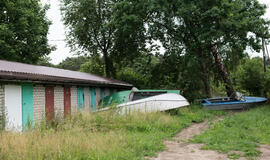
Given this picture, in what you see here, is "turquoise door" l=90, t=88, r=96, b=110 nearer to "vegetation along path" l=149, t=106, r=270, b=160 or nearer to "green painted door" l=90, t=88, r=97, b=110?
"green painted door" l=90, t=88, r=97, b=110

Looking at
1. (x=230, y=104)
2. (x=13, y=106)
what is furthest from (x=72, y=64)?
(x=13, y=106)

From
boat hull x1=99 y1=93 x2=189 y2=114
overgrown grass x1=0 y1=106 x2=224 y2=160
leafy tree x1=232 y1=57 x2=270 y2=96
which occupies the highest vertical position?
leafy tree x1=232 y1=57 x2=270 y2=96

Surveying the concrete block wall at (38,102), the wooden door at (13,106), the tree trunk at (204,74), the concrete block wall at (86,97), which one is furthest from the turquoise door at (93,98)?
the tree trunk at (204,74)

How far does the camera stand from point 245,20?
1697 cm

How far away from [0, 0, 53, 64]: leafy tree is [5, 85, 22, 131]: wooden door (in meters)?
11.9

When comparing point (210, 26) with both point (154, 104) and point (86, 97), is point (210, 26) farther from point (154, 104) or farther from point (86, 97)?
point (86, 97)

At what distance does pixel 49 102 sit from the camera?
10977 mm

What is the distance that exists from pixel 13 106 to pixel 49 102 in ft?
7.89

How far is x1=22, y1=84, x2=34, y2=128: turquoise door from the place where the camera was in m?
9.16

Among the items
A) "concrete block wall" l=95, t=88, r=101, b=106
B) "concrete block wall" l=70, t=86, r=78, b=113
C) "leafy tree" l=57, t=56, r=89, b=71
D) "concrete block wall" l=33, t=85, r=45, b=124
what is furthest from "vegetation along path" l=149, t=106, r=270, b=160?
"leafy tree" l=57, t=56, r=89, b=71

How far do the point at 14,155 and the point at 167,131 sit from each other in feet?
18.6

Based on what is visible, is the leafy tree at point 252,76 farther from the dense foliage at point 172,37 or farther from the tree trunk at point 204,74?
the tree trunk at point 204,74

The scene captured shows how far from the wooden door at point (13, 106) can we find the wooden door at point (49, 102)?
1.64m

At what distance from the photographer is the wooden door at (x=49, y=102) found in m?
10.6
